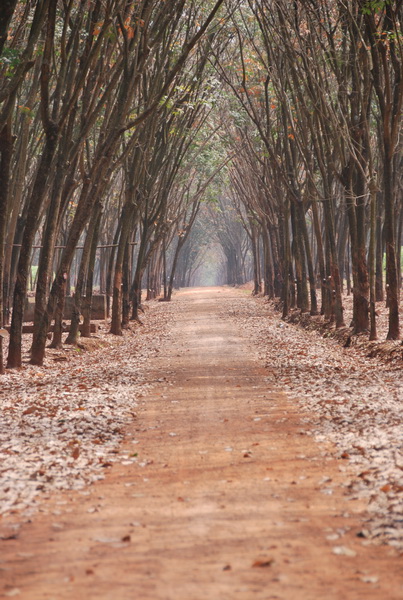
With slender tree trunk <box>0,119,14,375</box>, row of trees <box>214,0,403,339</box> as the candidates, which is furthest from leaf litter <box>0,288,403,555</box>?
row of trees <box>214,0,403,339</box>

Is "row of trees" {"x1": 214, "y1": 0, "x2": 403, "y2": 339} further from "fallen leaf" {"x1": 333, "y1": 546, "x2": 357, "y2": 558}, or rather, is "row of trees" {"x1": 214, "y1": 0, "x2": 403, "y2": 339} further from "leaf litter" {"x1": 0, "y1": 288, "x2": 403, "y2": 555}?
"fallen leaf" {"x1": 333, "y1": 546, "x2": 357, "y2": 558}

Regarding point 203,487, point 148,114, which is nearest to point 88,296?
point 148,114

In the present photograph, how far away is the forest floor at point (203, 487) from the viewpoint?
13.7 ft

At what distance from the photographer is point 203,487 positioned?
19.5ft

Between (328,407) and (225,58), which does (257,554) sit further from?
(225,58)

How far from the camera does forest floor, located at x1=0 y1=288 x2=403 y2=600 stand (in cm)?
418

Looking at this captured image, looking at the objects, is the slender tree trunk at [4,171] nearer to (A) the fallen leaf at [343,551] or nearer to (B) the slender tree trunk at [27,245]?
(B) the slender tree trunk at [27,245]

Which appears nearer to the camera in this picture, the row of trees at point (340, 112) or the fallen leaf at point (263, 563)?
the fallen leaf at point (263, 563)

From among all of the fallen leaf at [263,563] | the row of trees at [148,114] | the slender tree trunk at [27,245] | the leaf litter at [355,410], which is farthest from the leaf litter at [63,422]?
the leaf litter at [355,410]

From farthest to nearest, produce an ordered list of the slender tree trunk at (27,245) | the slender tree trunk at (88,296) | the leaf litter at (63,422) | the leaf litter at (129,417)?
1. the slender tree trunk at (88,296)
2. the slender tree trunk at (27,245)
3. the leaf litter at (63,422)
4. the leaf litter at (129,417)

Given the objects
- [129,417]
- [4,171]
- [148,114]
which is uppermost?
[148,114]

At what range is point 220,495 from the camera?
18.7ft

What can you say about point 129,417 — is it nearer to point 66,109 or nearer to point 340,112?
point 66,109

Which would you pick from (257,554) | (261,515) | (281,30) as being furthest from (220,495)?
(281,30)
